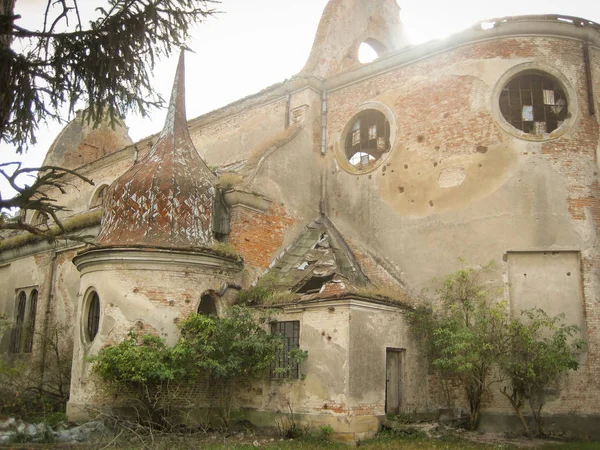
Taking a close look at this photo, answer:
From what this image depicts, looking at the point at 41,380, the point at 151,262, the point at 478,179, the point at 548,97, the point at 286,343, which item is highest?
the point at 548,97

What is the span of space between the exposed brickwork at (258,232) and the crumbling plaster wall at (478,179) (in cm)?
208

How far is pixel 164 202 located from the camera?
13656mm

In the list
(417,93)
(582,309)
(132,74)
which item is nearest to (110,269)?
(132,74)

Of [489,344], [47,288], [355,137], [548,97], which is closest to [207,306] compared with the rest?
[489,344]

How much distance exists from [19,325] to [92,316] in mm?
7750

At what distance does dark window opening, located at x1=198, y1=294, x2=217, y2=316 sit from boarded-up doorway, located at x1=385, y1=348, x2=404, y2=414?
4051 millimetres

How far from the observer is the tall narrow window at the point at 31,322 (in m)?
19.3

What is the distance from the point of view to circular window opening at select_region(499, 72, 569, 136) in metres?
14.7

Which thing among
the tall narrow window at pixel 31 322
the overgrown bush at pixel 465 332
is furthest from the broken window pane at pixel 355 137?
the tall narrow window at pixel 31 322

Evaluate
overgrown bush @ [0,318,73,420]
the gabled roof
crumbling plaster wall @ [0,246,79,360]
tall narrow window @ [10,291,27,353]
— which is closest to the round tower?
the gabled roof

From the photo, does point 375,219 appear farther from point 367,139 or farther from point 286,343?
point 286,343

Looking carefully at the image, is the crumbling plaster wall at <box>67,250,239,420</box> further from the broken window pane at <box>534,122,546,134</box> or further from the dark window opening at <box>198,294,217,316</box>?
the broken window pane at <box>534,122,546,134</box>

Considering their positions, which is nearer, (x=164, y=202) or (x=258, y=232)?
(x=164, y=202)

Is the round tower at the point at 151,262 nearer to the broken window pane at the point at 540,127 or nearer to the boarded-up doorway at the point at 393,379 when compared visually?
the boarded-up doorway at the point at 393,379
